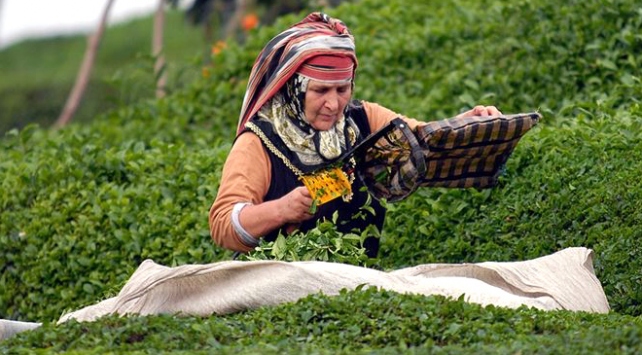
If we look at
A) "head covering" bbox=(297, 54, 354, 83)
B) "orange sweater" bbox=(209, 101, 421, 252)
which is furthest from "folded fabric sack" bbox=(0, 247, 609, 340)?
"head covering" bbox=(297, 54, 354, 83)

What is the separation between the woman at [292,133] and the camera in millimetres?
6023

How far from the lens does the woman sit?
6.02 metres

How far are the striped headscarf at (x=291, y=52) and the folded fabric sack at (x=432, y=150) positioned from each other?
15.9 inches

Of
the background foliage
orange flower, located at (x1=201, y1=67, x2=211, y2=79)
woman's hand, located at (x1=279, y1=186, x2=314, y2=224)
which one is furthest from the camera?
orange flower, located at (x1=201, y1=67, x2=211, y2=79)

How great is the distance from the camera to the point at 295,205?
5812 millimetres

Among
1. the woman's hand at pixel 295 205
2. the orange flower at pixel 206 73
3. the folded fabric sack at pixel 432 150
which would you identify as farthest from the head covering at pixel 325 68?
the orange flower at pixel 206 73

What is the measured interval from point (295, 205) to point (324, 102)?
19.6 inches

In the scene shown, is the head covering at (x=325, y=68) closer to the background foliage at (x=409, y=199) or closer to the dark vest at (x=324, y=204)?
the dark vest at (x=324, y=204)

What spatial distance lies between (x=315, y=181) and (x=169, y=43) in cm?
1857

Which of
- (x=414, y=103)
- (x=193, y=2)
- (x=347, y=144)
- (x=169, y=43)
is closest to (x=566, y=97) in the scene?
(x=414, y=103)

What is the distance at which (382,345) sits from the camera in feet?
16.4

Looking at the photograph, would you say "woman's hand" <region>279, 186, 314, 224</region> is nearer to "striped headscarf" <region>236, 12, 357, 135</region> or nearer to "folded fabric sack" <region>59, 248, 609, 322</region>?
"folded fabric sack" <region>59, 248, 609, 322</region>

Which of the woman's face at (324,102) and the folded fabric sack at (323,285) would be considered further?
the woman's face at (324,102)

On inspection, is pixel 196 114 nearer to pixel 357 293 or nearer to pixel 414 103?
pixel 414 103
